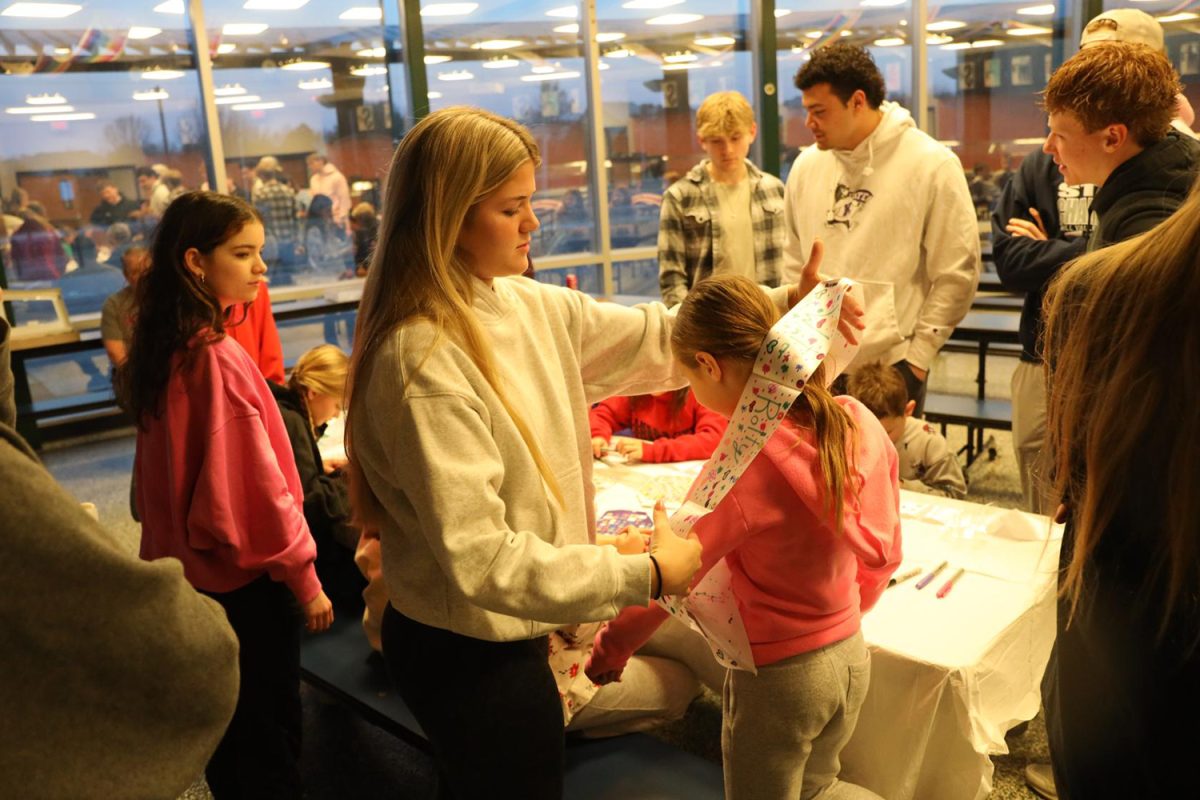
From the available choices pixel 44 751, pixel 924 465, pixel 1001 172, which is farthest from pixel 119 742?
pixel 1001 172

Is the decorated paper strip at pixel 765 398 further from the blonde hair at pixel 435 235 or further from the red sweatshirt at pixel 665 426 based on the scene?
the red sweatshirt at pixel 665 426

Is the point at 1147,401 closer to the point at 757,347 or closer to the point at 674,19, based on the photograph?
the point at 757,347

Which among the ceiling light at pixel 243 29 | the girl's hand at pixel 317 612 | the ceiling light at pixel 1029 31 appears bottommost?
the girl's hand at pixel 317 612

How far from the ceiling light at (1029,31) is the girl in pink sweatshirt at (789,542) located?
24.8 feet

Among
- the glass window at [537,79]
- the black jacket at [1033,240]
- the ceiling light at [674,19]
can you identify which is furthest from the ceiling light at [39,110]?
the black jacket at [1033,240]

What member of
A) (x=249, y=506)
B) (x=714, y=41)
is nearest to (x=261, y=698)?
(x=249, y=506)

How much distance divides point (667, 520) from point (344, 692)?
4.34ft

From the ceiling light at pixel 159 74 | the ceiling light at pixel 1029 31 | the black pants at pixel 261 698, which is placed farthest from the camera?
the ceiling light at pixel 1029 31

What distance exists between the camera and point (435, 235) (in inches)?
52.1

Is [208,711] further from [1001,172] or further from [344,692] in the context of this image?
[1001,172]

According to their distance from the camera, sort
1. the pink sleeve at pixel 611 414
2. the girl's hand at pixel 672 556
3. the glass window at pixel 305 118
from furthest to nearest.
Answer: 1. the glass window at pixel 305 118
2. the pink sleeve at pixel 611 414
3. the girl's hand at pixel 672 556

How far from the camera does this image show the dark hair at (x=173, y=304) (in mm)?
1875

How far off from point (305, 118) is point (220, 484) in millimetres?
5599

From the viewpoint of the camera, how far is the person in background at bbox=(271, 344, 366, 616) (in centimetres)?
262
